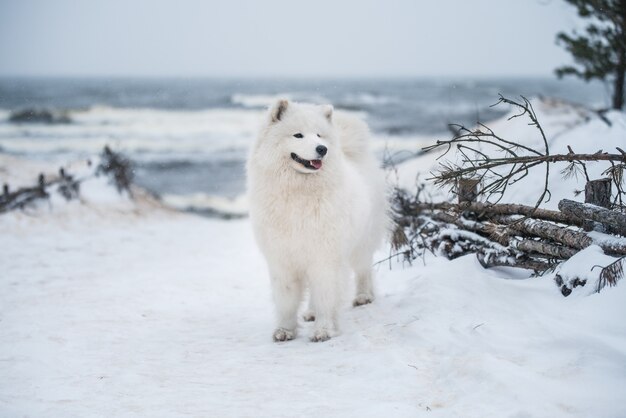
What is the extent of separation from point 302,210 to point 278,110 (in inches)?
31.6

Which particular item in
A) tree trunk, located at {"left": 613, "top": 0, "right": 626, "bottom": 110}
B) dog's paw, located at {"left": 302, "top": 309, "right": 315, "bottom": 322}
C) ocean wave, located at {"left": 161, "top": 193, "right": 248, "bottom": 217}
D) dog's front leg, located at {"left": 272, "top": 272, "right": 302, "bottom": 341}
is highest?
tree trunk, located at {"left": 613, "top": 0, "right": 626, "bottom": 110}

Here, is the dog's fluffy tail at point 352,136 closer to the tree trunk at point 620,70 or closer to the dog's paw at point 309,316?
the dog's paw at point 309,316

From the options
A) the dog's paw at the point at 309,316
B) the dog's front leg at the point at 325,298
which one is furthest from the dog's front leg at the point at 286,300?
the dog's paw at the point at 309,316

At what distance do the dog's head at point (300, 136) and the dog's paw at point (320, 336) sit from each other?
124 cm

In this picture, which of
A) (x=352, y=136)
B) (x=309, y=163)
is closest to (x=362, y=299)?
(x=352, y=136)

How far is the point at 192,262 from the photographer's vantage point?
26.8 ft

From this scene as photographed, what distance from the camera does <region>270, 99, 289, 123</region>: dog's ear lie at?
4.36m

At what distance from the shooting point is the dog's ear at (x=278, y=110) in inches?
172

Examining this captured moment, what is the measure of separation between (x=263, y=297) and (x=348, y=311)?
1.33 m

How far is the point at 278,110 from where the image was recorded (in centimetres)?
439

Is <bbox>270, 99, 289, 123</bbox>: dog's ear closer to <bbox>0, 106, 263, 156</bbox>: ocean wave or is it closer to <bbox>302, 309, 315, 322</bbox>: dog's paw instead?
<bbox>302, 309, 315, 322</bbox>: dog's paw

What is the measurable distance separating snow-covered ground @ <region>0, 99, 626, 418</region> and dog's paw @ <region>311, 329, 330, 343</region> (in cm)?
11

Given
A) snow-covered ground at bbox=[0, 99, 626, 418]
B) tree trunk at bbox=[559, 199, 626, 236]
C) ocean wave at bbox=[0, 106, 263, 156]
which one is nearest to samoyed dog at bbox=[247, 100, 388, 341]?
snow-covered ground at bbox=[0, 99, 626, 418]

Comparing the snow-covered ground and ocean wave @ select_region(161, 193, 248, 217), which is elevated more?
the snow-covered ground
